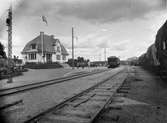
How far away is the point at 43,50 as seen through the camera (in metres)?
43.5

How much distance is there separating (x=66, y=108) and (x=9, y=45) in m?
8.62

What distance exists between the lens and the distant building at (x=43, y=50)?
4400cm

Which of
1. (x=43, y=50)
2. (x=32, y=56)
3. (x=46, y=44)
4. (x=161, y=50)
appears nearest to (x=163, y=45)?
(x=161, y=50)

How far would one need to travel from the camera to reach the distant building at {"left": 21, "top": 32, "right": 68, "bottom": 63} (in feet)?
144

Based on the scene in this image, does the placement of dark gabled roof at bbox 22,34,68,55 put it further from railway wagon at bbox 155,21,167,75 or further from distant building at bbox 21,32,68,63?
railway wagon at bbox 155,21,167,75

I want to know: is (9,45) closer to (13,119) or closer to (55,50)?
(13,119)

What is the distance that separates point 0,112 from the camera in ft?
17.2

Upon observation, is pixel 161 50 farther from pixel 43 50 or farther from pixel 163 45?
pixel 43 50

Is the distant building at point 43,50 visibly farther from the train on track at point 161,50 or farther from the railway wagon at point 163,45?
the railway wagon at point 163,45

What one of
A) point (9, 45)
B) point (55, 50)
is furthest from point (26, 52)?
point (9, 45)

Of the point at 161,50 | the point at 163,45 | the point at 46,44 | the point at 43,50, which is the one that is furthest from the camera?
the point at 46,44

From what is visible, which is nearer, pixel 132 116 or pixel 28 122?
pixel 28 122

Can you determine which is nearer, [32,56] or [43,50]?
[43,50]

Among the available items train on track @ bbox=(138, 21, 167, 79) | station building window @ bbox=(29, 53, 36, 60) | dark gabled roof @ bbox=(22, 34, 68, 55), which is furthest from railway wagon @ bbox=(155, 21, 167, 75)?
station building window @ bbox=(29, 53, 36, 60)
